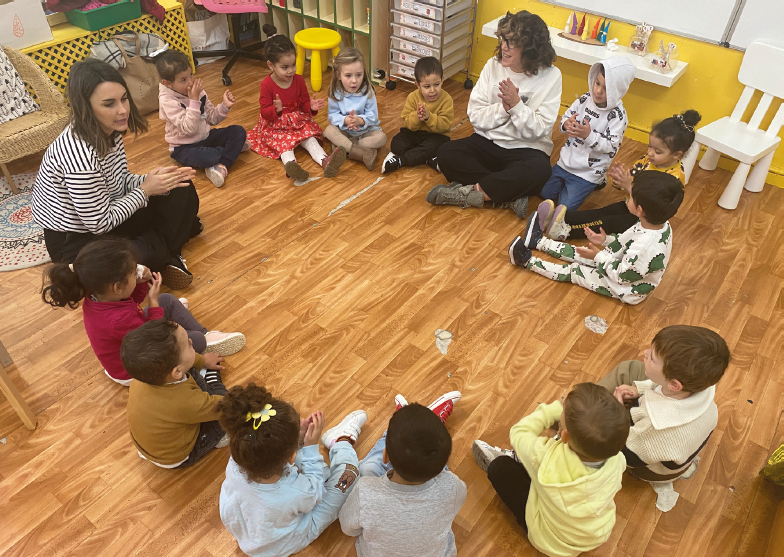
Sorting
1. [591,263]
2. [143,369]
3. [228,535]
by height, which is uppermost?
[143,369]

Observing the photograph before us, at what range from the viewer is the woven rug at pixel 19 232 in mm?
2510

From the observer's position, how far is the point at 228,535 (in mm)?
1643

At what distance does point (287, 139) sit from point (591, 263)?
178cm

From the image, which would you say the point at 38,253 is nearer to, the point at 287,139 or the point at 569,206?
the point at 287,139

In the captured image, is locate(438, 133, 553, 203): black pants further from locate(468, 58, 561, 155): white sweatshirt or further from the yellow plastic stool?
the yellow plastic stool

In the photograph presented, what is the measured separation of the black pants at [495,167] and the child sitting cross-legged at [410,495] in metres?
1.71

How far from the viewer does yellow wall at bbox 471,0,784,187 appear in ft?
10.0

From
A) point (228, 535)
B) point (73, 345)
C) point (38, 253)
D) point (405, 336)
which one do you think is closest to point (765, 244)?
point (405, 336)

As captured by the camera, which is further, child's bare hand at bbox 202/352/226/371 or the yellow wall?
the yellow wall

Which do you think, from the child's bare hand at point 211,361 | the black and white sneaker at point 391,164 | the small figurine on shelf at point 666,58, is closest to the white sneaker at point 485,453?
the child's bare hand at point 211,361

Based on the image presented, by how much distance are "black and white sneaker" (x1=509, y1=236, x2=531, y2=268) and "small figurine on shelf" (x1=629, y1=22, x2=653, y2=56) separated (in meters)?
1.53

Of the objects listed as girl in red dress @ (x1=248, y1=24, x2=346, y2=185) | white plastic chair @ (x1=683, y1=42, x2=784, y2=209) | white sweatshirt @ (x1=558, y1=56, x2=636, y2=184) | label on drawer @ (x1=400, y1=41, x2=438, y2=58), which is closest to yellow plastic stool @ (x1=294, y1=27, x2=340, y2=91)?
label on drawer @ (x1=400, y1=41, x2=438, y2=58)

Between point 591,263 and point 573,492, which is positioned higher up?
point 573,492

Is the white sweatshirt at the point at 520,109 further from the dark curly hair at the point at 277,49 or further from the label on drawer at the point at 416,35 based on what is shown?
the dark curly hair at the point at 277,49
